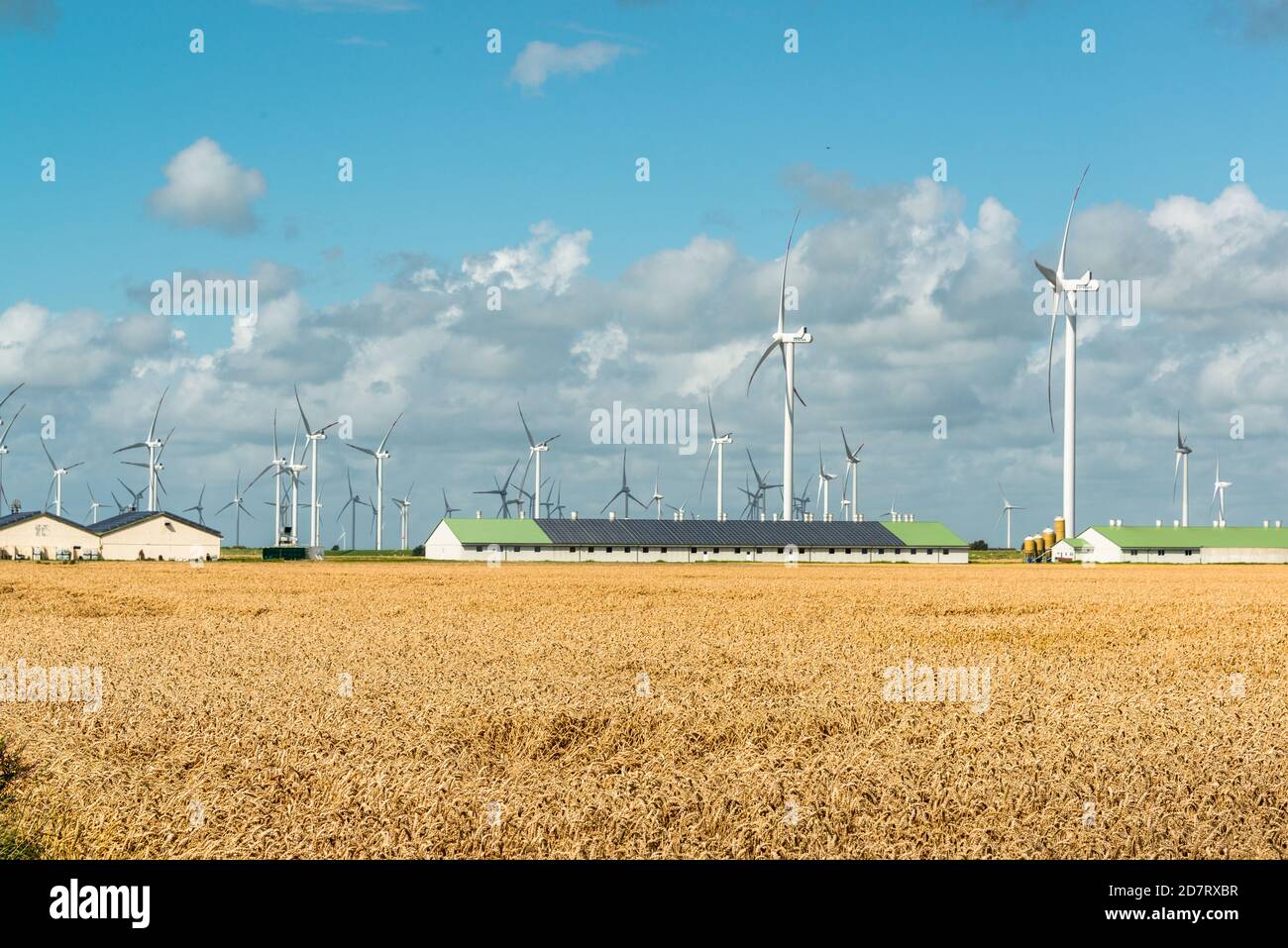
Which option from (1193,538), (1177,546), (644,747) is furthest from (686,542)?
(644,747)

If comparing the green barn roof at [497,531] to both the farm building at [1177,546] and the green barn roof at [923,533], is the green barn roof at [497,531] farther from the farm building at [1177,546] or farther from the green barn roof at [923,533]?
the farm building at [1177,546]

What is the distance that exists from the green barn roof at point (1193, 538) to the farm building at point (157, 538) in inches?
4517

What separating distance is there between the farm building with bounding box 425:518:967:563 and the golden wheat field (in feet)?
400

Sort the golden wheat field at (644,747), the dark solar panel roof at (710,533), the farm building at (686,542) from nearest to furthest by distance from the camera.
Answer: the golden wheat field at (644,747), the farm building at (686,542), the dark solar panel roof at (710,533)

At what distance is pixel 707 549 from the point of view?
161 meters

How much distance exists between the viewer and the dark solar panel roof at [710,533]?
161 meters

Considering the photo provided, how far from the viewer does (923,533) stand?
172875 mm

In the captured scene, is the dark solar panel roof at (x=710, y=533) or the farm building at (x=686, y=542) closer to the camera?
the farm building at (x=686, y=542)

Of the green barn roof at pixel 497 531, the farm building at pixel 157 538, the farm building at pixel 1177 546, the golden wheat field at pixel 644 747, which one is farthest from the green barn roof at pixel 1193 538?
the golden wheat field at pixel 644 747

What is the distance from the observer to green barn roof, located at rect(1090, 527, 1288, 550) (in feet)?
548

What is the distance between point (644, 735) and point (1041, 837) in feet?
21.7

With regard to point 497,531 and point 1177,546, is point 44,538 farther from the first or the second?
point 1177,546
